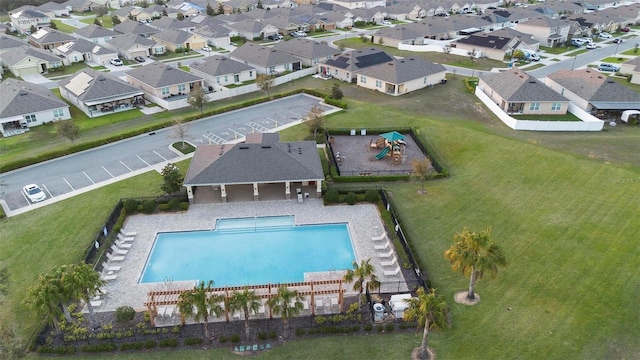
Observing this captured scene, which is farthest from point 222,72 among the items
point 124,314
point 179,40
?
point 124,314

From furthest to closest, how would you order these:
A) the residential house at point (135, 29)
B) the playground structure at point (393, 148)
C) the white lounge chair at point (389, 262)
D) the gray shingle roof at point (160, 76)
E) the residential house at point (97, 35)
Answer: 1. the residential house at point (135, 29)
2. the residential house at point (97, 35)
3. the gray shingle roof at point (160, 76)
4. the playground structure at point (393, 148)
5. the white lounge chair at point (389, 262)

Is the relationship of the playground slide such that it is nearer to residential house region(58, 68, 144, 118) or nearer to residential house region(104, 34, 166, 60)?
residential house region(58, 68, 144, 118)

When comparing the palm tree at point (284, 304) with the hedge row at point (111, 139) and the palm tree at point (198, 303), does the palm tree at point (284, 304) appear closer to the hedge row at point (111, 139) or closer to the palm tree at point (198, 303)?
the palm tree at point (198, 303)

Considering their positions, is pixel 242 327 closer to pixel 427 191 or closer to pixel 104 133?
pixel 427 191

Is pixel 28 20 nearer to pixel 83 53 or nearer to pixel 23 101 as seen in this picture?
pixel 83 53

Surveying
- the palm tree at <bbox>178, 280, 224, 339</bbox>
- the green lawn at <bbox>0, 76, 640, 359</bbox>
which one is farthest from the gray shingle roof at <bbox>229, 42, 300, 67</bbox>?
the palm tree at <bbox>178, 280, 224, 339</bbox>

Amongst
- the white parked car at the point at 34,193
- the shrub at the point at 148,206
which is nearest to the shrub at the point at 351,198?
the shrub at the point at 148,206
